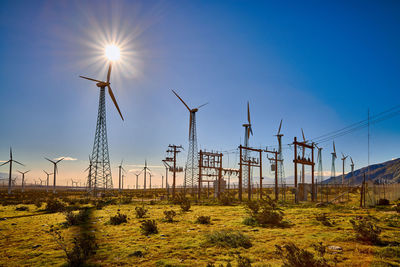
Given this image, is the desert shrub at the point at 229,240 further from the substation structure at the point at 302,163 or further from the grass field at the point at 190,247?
the substation structure at the point at 302,163

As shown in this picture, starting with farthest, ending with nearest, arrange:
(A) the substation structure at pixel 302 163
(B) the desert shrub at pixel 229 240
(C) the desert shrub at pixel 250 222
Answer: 1. (A) the substation structure at pixel 302 163
2. (C) the desert shrub at pixel 250 222
3. (B) the desert shrub at pixel 229 240

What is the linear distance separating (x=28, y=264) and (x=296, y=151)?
29067mm

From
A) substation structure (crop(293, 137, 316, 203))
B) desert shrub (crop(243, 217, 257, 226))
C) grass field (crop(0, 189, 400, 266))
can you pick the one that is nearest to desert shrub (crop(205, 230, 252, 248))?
grass field (crop(0, 189, 400, 266))

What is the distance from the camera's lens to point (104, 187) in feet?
107

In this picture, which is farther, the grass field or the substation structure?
the substation structure

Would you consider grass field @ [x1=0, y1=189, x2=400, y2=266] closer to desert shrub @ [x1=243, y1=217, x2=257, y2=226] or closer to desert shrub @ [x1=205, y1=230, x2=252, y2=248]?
desert shrub @ [x1=205, y1=230, x2=252, y2=248]

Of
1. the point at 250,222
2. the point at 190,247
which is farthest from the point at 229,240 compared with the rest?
the point at 250,222

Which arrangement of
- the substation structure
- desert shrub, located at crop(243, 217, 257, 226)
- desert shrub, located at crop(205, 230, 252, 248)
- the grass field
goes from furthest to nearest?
the substation structure → desert shrub, located at crop(243, 217, 257, 226) → desert shrub, located at crop(205, 230, 252, 248) → the grass field

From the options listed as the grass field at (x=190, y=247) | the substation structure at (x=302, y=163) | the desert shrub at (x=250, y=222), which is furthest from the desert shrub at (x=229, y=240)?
the substation structure at (x=302, y=163)

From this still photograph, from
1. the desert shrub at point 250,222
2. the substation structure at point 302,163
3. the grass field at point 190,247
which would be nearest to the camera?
the grass field at point 190,247

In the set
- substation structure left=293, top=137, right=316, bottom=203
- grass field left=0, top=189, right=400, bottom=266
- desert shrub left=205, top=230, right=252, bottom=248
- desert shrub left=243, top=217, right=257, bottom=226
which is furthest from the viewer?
substation structure left=293, top=137, right=316, bottom=203

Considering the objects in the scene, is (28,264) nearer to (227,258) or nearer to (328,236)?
(227,258)

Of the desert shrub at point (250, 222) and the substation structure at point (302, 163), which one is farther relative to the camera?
the substation structure at point (302, 163)

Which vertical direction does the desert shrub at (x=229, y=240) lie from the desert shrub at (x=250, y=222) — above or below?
above
